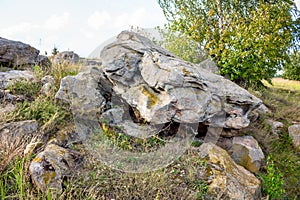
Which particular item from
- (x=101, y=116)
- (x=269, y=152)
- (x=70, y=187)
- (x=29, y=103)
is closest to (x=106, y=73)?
(x=101, y=116)

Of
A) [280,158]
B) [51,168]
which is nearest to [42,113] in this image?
[51,168]

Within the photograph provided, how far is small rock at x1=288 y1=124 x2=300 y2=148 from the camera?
5.51 meters

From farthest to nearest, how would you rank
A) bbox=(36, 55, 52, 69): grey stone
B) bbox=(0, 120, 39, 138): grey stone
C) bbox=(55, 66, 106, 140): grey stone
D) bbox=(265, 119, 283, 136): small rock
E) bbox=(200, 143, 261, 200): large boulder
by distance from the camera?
bbox=(36, 55, 52, 69): grey stone → bbox=(265, 119, 283, 136): small rock → bbox=(55, 66, 106, 140): grey stone → bbox=(0, 120, 39, 138): grey stone → bbox=(200, 143, 261, 200): large boulder

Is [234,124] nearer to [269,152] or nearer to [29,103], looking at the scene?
[269,152]

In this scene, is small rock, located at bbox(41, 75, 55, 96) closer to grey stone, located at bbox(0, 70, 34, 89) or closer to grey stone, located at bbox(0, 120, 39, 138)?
grey stone, located at bbox(0, 70, 34, 89)

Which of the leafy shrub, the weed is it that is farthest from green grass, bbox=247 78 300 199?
the weed

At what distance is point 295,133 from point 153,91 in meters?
3.69

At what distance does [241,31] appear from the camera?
24.6ft

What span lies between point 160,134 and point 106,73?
1.42 meters

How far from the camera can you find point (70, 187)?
293cm

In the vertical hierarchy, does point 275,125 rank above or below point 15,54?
below

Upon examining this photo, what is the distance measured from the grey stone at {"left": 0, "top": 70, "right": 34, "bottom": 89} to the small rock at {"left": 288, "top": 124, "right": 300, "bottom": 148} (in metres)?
5.69

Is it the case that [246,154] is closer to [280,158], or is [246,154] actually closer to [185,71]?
[280,158]

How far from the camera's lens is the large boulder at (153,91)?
385 cm
